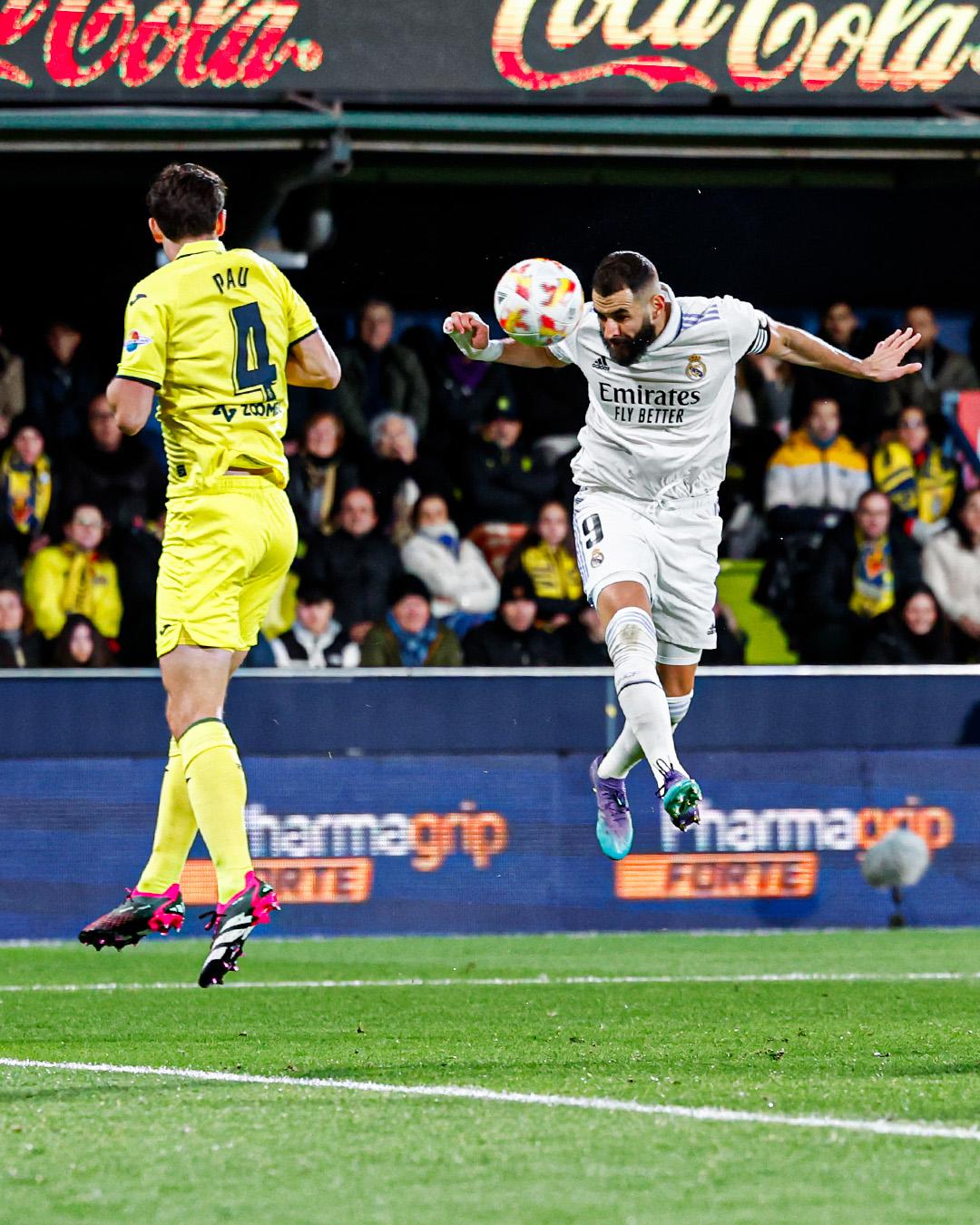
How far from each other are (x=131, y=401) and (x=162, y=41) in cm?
779

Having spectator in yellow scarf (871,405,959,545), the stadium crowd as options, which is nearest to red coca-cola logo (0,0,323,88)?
the stadium crowd

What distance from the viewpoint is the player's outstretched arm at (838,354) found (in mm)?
7398

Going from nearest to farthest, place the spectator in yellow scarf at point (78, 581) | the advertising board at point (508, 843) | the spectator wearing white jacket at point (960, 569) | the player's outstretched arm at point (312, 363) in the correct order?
the player's outstretched arm at point (312, 363)
the advertising board at point (508, 843)
the spectator in yellow scarf at point (78, 581)
the spectator wearing white jacket at point (960, 569)

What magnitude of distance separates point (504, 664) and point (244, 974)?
4035 mm

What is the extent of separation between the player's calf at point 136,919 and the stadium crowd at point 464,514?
6.83 meters

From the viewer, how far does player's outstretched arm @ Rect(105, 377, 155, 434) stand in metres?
6.09

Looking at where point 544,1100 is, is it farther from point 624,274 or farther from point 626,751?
point 624,274

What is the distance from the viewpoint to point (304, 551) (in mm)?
13984

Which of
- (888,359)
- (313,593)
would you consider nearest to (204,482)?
(888,359)

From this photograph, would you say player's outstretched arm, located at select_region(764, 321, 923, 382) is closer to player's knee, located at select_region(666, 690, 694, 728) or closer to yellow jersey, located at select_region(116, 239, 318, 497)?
player's knee, located at select_region(666, 690, 694, 728)

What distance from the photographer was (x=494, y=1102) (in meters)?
5.10

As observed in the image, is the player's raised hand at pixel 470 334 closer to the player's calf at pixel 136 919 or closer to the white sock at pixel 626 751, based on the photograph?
the white sock at pixel 626 751

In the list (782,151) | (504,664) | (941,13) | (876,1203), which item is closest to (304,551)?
(504,664)

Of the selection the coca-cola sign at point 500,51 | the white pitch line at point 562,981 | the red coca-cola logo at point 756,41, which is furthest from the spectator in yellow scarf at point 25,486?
the white pitch line at point 562,981
